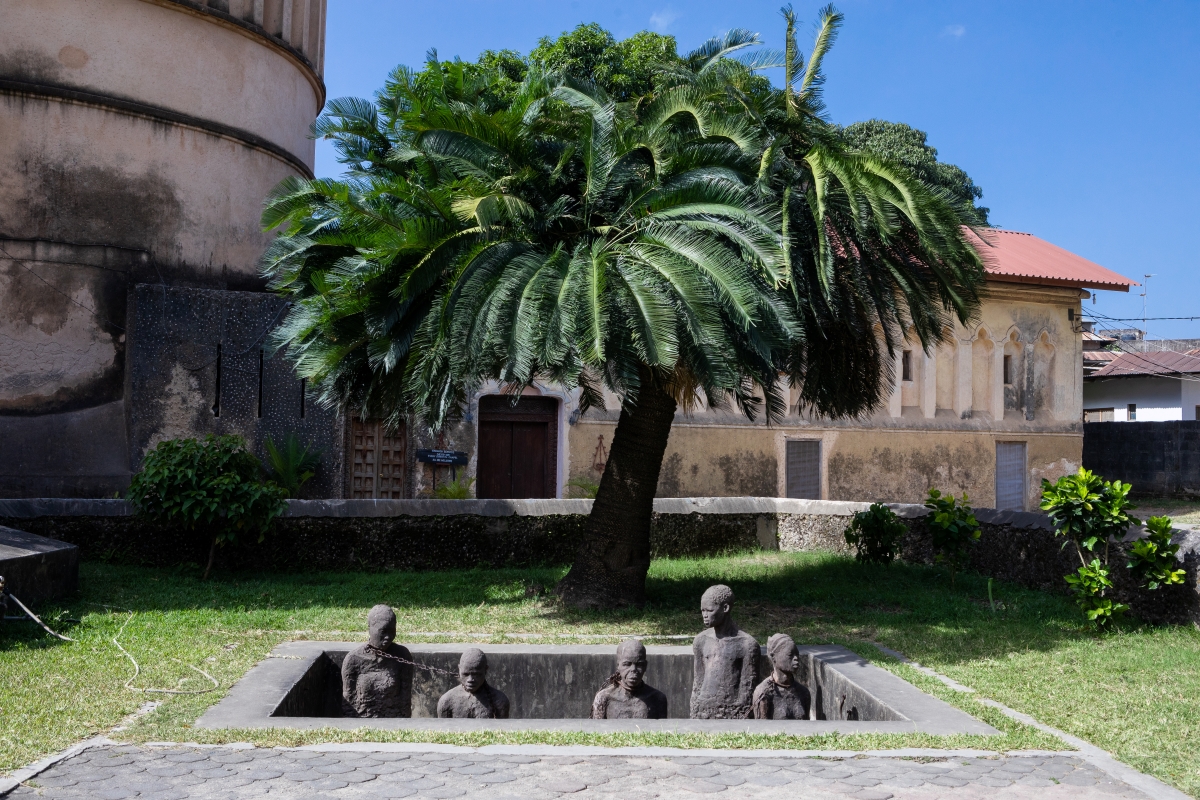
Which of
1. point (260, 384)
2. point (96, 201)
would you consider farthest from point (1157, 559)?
point (96, 201)

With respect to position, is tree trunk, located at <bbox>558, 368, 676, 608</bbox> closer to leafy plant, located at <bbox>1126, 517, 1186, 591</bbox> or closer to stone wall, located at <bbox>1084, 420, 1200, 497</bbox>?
leafy plant, located at <bbox>1126, 517, 1186, 591</bbox>

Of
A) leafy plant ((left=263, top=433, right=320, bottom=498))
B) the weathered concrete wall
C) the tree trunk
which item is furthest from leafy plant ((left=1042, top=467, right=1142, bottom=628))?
the weathered concrete wall

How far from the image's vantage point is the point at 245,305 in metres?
16.4

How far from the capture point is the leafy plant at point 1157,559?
29.8ft

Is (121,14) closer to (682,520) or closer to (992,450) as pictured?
(682,520)

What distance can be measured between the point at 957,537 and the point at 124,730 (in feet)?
30.5

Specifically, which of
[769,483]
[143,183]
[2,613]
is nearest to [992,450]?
[769,483]

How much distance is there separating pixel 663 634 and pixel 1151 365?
91.6ft

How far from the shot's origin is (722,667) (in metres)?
7.18

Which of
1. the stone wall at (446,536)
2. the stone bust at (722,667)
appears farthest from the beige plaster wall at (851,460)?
the stone bust at (722,667)

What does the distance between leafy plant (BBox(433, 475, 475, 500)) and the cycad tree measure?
6.26 metres

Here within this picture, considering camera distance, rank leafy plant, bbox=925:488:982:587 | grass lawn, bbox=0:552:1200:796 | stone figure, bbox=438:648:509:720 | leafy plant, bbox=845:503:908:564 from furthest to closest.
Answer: leafy plant, bbox=845:503:908:564 < leafy plant, bbox=925:488:982:587 < stone figure, bbox=438:648:509:720 < grass lawn, bbox=0:552:1200:796

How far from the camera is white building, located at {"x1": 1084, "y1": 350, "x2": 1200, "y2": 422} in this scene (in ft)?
103

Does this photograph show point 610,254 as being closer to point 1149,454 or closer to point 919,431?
point 919,431
